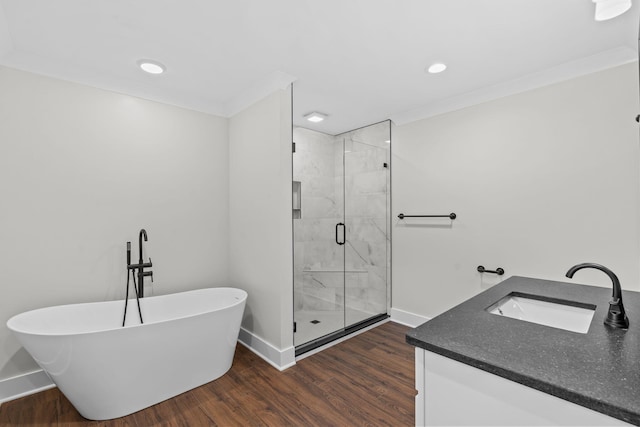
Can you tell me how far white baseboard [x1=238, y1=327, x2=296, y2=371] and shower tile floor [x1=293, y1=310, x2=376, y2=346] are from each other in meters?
0.34

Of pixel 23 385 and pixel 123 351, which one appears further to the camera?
pixel 23 385

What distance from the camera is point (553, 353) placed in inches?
37.7

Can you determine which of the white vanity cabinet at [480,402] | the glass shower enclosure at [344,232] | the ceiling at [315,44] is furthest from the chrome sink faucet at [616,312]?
the glass shower enclosure at [344,232]

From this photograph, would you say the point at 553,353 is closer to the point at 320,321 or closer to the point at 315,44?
the point at 315,44

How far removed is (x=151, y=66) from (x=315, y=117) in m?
1.64

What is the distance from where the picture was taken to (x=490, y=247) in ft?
8.88

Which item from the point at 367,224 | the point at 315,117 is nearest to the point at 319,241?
the point at 367,224

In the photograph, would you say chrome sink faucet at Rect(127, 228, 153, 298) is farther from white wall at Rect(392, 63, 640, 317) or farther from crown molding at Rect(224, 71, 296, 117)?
white wall at Rect(392, 63, 640, 317)

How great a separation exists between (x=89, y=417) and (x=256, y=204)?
1.83 meters

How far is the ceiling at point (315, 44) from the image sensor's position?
1.67 meters

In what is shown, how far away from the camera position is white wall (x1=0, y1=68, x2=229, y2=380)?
7.00 feet

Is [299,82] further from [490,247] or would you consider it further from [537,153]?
[490,247]

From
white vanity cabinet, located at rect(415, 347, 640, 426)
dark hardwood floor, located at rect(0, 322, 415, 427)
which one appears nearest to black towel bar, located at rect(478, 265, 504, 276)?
dark hardwood floor, located at rect(0, 322, 415, 427)

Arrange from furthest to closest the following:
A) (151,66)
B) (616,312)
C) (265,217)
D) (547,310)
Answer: (265,217)
(151,66)
(547,310)
(616,312)
